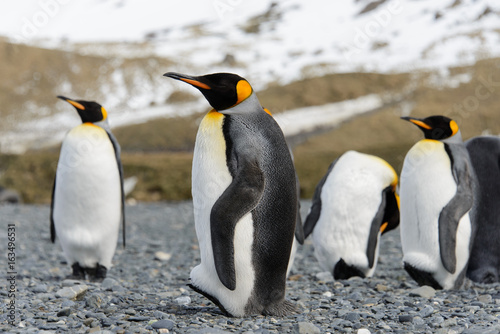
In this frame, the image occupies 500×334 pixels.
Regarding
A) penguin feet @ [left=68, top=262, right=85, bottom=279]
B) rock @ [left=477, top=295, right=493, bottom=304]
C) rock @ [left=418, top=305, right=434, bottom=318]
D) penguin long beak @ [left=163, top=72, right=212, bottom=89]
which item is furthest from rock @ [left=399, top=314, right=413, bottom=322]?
penguin feet @ [left=68, top=262, right=85, bottom=279]

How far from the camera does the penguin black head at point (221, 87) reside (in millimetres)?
2525

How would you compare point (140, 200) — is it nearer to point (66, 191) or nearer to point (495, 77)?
point (66, 191)

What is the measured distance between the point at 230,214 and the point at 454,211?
2.11 m

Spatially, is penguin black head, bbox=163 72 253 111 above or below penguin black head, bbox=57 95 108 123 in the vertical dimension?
above

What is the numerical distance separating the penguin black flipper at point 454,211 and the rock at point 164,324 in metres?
2.19

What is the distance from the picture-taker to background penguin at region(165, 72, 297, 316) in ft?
8.00

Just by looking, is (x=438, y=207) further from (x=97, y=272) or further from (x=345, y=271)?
(x=97, y=272)

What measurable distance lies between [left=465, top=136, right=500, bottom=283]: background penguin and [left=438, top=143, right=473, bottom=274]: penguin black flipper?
0.35 metres

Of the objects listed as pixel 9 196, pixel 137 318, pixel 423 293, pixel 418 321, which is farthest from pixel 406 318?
pixel 9 196

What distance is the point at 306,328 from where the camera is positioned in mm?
2336

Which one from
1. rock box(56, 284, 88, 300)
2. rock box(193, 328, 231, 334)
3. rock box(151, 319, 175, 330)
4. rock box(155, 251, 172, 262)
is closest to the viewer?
rock box(193, 328, 231, 334)

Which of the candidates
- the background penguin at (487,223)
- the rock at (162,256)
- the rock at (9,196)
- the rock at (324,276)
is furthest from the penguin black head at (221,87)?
the rock at (9,196)

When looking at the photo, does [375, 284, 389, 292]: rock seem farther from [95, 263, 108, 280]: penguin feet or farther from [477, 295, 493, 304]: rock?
[95, 263, 108, 280]: penguin feet

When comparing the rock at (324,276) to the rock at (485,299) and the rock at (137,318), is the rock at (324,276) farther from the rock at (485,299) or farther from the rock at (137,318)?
the rock at (137,318)
